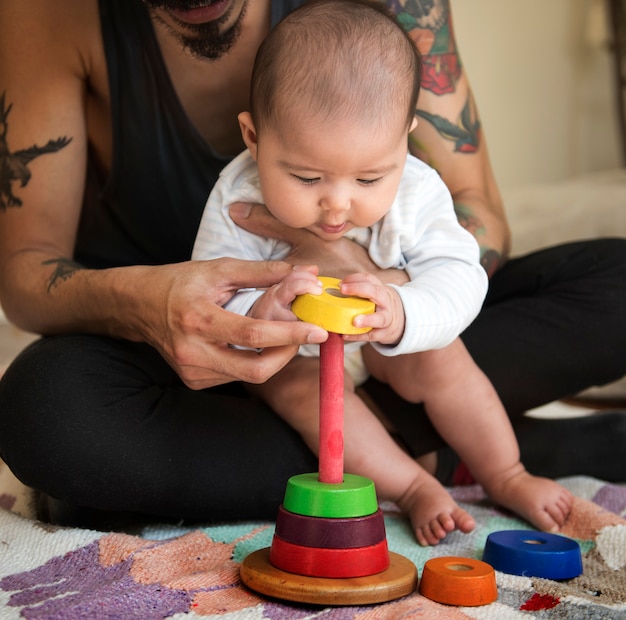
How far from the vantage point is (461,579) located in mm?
916

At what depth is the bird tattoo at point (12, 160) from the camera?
4.49 ft

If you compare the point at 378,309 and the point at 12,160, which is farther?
the point at 12,160

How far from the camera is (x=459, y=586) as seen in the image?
0.92m

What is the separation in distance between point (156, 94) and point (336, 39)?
17.4 inches

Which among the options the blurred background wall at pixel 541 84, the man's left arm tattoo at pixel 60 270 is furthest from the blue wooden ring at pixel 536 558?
the blurred background wall at pixel 541 84

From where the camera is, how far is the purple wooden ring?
35.3 inches

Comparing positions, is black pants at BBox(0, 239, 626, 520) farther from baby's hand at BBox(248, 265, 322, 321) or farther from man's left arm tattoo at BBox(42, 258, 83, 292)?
baby's hand at BBox(248, 265, 322, 321)

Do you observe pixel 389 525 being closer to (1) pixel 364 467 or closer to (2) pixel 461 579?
(1) pixel 364 467

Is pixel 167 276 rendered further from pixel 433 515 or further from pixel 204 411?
pixel 433 515

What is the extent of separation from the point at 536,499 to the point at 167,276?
1.91 feet


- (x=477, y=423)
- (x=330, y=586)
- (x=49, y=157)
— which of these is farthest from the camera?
(x=49, y=157)

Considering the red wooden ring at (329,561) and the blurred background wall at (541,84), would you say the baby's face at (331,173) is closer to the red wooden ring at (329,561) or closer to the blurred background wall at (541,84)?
the red wooden ring at (329,561)

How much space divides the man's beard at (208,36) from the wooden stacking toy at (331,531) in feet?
1.90

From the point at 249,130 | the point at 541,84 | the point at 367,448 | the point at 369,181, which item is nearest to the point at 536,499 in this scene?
the point at 367,448
